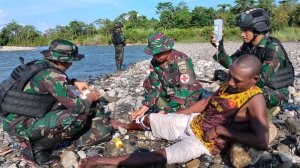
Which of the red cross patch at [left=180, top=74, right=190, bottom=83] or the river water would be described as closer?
the red cross patch at [left=180, top=74, right=190, bottom=83]

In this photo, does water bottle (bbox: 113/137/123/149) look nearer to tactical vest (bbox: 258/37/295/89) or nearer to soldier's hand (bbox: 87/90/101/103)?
soldier's hand (bbox: 87/90/101/103)

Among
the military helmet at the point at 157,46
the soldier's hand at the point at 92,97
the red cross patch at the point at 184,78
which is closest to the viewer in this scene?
the soldier's hand at the point at 92,97

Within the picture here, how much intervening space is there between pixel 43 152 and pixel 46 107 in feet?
1.84

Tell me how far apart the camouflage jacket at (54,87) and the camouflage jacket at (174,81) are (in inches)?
55.2

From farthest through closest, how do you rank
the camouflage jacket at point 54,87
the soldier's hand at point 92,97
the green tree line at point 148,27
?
the green tree line at point 148,27, the soldier's hand at point 92,97, the camouflage jacket at point 54,87

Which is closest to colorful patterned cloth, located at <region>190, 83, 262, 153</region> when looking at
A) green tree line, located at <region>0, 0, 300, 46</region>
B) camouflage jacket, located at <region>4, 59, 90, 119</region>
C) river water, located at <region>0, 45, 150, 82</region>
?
camouflage jacket, located at <region>4, 59, 90, 119</region>

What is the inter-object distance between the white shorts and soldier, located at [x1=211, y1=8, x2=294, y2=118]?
1089 millimetres

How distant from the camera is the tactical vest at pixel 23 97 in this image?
12.5 ft

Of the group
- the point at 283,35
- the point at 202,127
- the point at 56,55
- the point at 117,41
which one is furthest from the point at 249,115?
the point at 283,35

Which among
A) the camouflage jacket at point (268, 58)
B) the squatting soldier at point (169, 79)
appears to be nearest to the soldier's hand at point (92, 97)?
the squatting soldier at point (169, 79)

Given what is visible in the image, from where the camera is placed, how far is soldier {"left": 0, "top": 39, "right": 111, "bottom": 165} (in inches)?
149

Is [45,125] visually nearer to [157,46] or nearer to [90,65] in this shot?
[157,46]

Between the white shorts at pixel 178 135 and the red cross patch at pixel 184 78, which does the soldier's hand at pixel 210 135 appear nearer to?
the white shorts at pixel 178 135

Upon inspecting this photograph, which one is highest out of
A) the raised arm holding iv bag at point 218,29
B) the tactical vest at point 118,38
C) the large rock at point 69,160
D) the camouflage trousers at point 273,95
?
the raised arm holding iv bag at point 218,29
